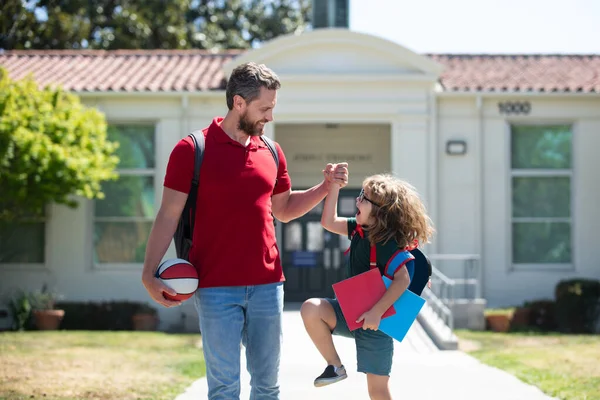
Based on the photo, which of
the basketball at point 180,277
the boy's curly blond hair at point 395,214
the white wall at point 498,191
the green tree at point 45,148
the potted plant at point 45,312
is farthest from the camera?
the white wall at point 498,191

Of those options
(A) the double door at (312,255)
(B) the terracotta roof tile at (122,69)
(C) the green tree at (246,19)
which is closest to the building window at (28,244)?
(B) the terracotta roof tile at (122,69)

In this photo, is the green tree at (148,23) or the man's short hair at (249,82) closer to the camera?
the man's short hair at (249,82)

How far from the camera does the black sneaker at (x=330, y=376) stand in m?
4.79

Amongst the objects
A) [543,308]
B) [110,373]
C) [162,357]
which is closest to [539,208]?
[543,308]

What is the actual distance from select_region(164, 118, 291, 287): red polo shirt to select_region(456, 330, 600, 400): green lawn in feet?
13.6

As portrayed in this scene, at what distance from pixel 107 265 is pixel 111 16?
15.5 metres

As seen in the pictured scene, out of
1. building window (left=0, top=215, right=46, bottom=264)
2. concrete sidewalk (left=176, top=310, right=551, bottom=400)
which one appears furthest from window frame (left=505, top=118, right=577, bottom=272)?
building window (left=0, top=215, right=46, bottom=264)

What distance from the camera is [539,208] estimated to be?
1622 cm

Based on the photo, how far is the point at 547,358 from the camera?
1030cm

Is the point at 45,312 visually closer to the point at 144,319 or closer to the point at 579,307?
the point at 144,319

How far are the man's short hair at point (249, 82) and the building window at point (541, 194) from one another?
40.7ft

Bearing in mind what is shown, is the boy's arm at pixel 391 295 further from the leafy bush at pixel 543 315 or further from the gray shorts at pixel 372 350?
the leafy bush at pixel 543 315

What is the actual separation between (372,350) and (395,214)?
785 millimetres

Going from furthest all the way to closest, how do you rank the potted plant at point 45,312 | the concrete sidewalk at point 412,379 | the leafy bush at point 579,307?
the potted plant at point 45,312, the leafy bush at point 579,307, the concrete sidewalk at point 412,379
